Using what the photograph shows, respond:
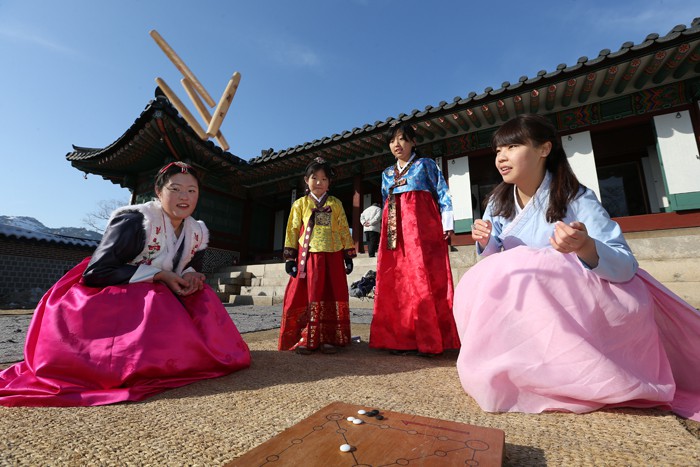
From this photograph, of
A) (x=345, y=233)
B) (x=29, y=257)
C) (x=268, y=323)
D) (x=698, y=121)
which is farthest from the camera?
(x=29, y=257)

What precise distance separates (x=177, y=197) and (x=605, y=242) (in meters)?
2.37

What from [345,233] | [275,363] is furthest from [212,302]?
[345,233]

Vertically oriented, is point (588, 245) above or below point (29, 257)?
below

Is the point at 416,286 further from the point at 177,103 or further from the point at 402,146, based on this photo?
the point at 177,103

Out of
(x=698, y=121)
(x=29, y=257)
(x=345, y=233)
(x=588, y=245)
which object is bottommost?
(x=588, y=245)

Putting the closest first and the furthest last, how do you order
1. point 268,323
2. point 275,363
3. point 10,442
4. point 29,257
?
point 10,442 < point 275,363 < point 268,323 < point 29,257

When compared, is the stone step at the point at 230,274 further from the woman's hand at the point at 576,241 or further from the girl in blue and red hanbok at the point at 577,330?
the woman's hand at the point at 576,241

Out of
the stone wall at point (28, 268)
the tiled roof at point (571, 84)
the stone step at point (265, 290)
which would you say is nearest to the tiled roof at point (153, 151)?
the stone wall at point (28, 268)

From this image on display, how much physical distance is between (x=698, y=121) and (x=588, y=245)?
7.12m

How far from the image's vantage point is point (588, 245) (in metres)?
1.31

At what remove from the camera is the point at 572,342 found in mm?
1316

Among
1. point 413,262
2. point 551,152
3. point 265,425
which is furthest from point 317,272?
point 551,152

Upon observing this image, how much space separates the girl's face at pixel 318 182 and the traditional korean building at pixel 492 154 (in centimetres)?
478

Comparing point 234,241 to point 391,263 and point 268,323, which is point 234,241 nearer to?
point 268,323
